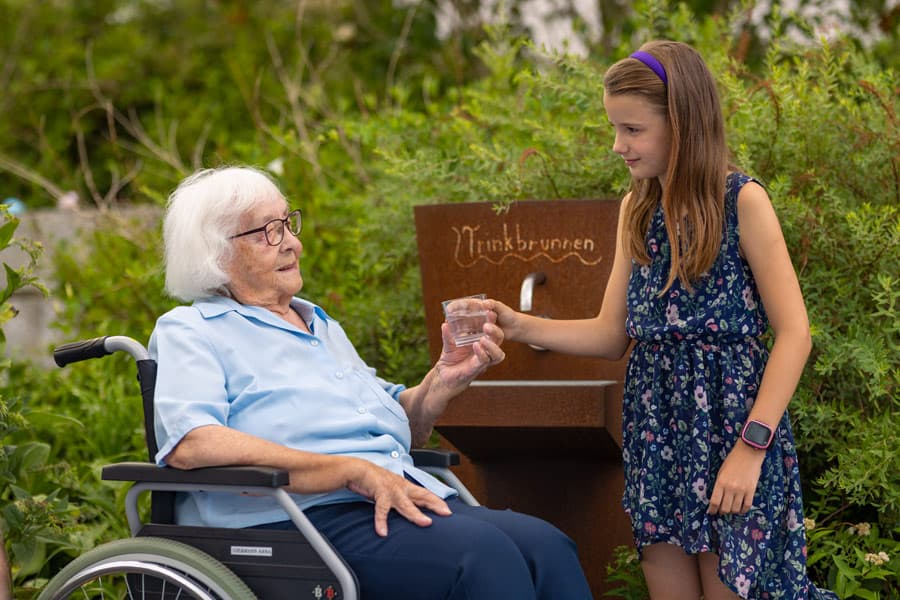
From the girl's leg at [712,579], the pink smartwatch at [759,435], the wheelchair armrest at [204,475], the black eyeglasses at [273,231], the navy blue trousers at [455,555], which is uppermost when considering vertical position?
the black eyeglasses at [273,231]

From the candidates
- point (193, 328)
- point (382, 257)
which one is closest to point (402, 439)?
point (193, 328)

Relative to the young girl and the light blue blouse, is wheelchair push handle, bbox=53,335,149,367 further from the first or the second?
the young girl

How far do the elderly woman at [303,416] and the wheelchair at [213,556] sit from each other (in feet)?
0.20

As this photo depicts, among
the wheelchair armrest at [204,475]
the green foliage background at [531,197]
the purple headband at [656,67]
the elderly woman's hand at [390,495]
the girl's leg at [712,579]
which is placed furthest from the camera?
the green foliage background at [531,197]

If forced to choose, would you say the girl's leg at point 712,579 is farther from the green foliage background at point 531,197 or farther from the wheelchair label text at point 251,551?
the wheelchair label text at point 251,551

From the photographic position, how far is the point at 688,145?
2.55 m

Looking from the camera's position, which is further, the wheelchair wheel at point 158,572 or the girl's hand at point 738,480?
the girl's hand at point 738,480

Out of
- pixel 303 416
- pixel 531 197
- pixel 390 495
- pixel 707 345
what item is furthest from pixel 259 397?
pixel 531 197

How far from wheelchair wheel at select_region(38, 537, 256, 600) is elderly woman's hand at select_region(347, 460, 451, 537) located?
299 mm

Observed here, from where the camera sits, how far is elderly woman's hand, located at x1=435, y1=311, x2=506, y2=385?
2705mm

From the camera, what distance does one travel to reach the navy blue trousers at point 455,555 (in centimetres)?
230

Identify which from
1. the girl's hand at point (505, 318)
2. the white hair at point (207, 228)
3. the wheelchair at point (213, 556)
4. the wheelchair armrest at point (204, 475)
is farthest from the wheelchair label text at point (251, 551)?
the girl's hand at point (505, 318)

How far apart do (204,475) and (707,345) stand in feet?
3.68

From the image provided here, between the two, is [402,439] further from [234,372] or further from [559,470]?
[559,470]
